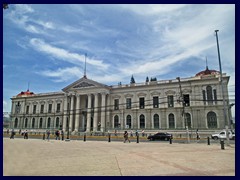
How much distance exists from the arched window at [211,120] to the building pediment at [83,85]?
79.4 feet

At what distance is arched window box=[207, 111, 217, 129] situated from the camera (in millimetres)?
39594

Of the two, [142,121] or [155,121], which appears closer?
[155,121]

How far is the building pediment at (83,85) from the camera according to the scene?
163 ft

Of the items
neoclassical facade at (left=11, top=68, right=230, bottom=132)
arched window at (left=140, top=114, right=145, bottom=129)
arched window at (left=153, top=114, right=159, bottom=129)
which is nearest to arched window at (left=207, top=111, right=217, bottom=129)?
neoclassical facade at (left=11, top=68, right=230, bottom=132)

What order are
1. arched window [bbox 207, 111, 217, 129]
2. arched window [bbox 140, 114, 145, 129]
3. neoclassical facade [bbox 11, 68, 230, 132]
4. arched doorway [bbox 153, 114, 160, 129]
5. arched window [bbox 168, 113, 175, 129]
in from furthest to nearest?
arched window [bbox 140, 114, 145, 129]
arched doorway [bbox 153, 114, 160, 129]
arched window [bbox 168, 113, 175, 129]
neoclassical facade [bbox 11, 68, 230, 132]
arched window [bbox 207, 111, 217, 129]

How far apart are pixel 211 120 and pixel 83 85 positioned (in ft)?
104

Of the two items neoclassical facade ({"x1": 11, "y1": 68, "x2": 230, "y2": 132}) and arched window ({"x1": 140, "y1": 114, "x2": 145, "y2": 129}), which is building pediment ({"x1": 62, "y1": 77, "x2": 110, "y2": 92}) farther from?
arched window ({"x1": 140, "y1": 114, "x2": 145, "y2": 129})

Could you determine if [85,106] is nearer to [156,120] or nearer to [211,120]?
[156,120]

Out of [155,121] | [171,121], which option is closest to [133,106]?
[155,121]

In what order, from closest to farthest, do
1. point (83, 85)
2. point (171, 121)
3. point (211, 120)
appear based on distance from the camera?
point (211, 120) → point (171, 121) → point (83, 85)

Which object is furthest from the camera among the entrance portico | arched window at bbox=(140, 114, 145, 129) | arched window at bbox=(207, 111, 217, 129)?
the entrance portico

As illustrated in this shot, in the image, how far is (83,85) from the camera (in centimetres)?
5216
